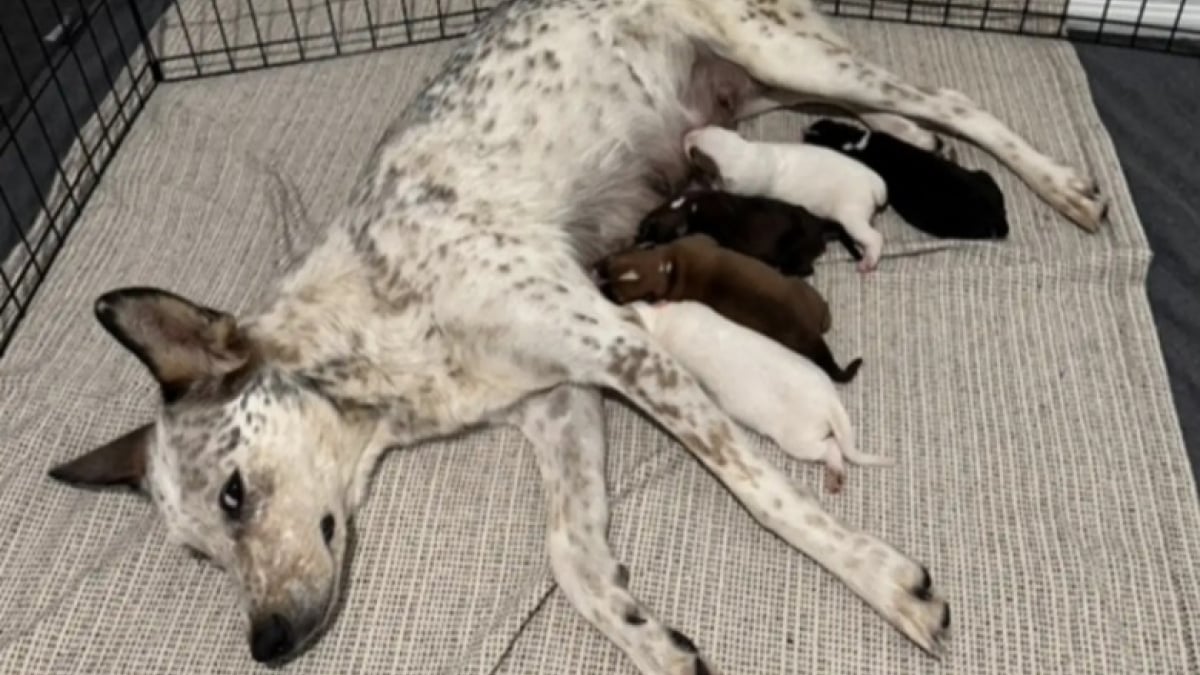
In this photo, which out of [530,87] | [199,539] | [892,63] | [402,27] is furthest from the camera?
[402,27]

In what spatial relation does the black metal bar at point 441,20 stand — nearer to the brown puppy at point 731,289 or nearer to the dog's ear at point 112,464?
the brown puppy at point 731,289

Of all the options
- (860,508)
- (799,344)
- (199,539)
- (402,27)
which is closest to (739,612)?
(860,508)

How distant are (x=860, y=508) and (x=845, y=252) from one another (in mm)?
761

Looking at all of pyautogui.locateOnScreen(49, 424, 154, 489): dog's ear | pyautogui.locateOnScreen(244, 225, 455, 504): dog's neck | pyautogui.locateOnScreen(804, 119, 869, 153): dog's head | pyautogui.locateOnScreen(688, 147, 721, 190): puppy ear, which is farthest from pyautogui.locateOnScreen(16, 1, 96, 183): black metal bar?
pyautogui.locateOnScreen(804, 119, 869, 153): dog's head

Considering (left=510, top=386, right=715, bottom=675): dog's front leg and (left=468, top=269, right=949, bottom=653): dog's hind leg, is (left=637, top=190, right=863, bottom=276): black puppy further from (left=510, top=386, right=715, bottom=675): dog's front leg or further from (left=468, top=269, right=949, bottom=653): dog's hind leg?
(left=510, top=386, right=715, bottom=675): dog's front leg

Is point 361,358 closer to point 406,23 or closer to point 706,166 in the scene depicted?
point 706,166

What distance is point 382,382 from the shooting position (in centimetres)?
264

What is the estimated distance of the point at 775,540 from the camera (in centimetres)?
252

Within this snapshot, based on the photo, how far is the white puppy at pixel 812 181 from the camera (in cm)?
296

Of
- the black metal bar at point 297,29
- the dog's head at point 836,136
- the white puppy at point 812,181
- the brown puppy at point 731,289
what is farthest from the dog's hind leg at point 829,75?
the black metal bar at point 297,29

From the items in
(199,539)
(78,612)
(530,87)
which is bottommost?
(78,612)

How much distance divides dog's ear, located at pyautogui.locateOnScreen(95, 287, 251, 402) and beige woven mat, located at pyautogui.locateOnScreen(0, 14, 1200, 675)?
43 centimetres

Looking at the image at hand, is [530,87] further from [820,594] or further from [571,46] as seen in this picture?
[820,594]

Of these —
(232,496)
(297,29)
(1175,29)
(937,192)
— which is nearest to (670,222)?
(937,192)
